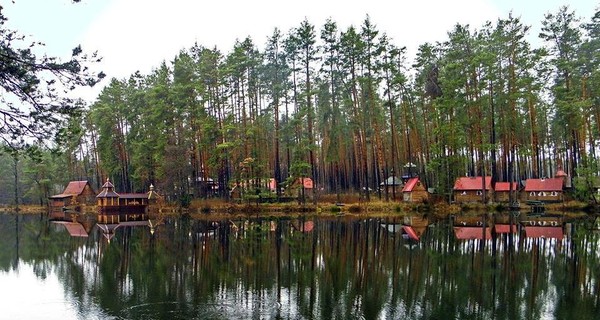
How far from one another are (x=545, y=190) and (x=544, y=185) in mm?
603

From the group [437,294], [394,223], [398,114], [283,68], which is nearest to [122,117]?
[283,68]

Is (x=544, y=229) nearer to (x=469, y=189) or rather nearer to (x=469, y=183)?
(x=469, y=189)

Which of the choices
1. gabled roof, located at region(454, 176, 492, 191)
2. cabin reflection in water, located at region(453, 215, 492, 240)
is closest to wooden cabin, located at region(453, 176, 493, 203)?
gabled roof, located at region(454, 176, 492, 191)

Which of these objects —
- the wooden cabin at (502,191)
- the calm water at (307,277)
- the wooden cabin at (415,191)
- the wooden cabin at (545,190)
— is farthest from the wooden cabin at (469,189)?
the calm water at (307,277)

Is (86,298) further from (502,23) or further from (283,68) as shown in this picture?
(502,23)

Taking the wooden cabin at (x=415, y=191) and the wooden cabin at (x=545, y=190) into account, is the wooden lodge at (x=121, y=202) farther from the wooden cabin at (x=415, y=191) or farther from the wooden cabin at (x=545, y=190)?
the wooden cabin at (x=545, y=190)

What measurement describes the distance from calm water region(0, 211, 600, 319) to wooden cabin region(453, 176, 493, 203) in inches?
916

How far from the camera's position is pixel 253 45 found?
49.7 m

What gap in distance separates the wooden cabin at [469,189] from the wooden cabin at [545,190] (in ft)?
14.6

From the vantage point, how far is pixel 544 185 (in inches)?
1885

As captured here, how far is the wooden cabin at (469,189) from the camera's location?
48531mm

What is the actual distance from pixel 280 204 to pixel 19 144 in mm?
33264

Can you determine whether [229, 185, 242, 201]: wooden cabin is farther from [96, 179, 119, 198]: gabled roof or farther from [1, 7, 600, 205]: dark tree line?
[96, 179, 119, 198]: gabled roof

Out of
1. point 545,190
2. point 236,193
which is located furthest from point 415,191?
point 236,193
